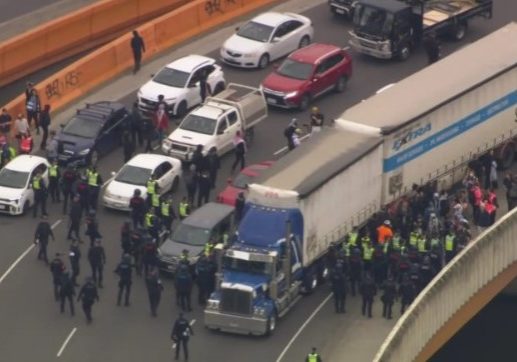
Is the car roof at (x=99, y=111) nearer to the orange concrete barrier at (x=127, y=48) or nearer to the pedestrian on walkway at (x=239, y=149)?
the orange concrete barrier at (x=127, y=48)

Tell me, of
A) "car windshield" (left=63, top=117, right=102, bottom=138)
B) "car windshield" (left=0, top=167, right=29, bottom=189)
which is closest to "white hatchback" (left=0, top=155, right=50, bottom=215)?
"car windshield" (left=0, top=167, right=29, bottom=189)

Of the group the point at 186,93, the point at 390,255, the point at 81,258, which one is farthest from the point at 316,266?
the point at 186,93

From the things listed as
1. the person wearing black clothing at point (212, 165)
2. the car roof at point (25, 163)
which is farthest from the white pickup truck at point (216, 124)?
the car roof at point (25, 163)

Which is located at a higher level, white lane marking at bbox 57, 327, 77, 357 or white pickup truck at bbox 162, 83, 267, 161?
white pickup truck at bbox 162, 83, 267, 161

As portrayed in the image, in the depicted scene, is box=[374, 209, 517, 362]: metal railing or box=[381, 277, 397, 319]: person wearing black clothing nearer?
box=[374, 209, 517, 362]: metal railing

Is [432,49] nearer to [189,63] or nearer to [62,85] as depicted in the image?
[189,63]

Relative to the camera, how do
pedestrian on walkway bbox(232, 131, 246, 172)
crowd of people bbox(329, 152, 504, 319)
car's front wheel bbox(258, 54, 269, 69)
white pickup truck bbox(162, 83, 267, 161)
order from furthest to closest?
car's front wheel bbox(258, 54, 269, 69)
white pickup truck bbox(162, 83, 267, 161)
pedestrian on walkway bbox(232, 131, 246, 172)
crowd of people bbox(329, 152, 504, 319)

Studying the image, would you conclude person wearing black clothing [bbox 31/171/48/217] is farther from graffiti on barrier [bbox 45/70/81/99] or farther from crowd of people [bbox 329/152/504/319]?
crowd of people [bbox 329/152/504/319]
